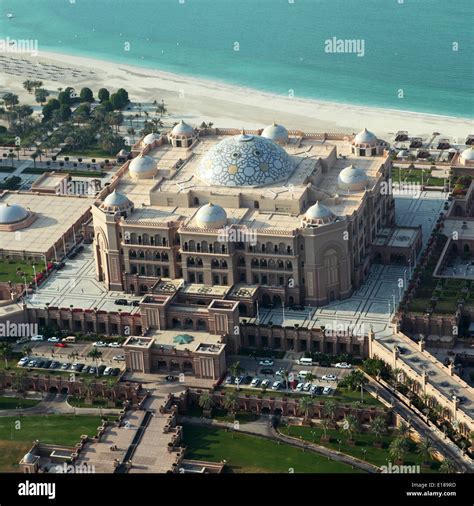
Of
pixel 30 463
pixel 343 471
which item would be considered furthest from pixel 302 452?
pixel 30 463

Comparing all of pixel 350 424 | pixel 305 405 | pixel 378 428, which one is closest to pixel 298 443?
pixel 305 405

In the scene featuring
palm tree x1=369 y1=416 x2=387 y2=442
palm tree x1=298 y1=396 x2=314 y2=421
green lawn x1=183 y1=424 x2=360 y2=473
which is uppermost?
palm tree x1=298 y1=396 x2=314 y2=421

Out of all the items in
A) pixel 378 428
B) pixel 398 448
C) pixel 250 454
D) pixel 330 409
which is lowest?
pixel 250 454

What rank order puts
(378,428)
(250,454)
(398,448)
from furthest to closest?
1. (378,428)
2. (250,454)
3. (398,448)

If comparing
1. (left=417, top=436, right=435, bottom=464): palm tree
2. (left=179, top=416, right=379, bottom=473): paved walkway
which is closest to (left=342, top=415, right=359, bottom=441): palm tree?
(left=179, top=416, right=379, bottom=473): paved walkway

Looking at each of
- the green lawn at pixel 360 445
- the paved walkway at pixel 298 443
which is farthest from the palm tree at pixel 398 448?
the paved walkway at pixel 298 443

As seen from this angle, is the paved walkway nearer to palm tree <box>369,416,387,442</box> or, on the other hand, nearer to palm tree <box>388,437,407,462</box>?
palm tree <box>388,437,407,462</box>

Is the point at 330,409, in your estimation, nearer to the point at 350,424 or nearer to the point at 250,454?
the point at 350,424
